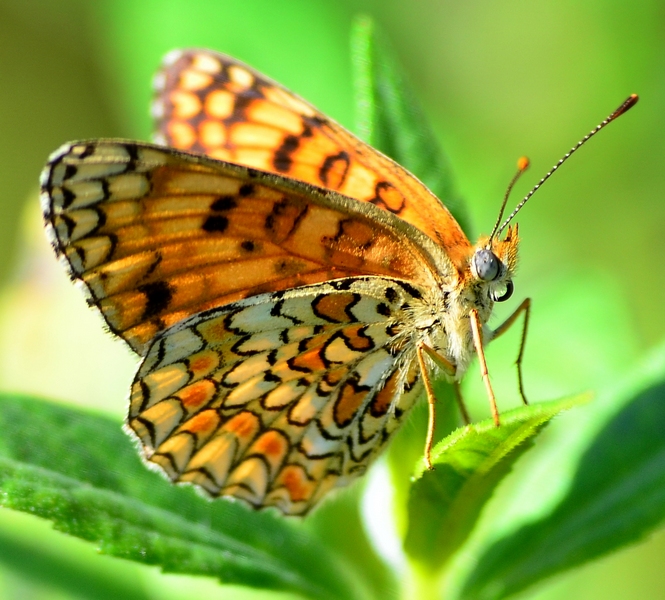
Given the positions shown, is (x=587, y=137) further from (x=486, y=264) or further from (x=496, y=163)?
(x=496, y=163)

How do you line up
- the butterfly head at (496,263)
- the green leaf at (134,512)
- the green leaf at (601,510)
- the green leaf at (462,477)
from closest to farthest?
the green leaf at (462,477) → the green leaf at (134,512) → the green leaf at (601,510) → the butterfly head at (496,263)

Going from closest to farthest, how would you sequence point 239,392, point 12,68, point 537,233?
point 239,392
point 537,233
point 12,68

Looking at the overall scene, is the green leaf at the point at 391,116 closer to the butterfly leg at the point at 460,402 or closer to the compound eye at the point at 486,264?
the compound eye at the point at 486,264

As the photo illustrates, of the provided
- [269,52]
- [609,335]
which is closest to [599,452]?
[609,335]

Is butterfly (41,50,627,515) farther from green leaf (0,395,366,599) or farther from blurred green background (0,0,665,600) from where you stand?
blurred green background (0,0,665,600)

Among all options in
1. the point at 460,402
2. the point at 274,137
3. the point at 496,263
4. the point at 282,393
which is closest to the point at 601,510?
the point at 460,402

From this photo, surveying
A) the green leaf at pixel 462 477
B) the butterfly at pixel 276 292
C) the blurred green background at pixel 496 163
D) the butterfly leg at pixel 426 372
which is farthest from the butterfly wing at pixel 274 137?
the blurred green background at pixel 496 163

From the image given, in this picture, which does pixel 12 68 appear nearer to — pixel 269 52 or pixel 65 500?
pixel 269 52

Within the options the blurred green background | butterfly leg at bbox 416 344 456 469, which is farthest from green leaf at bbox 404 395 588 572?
the blurred green background
